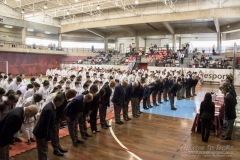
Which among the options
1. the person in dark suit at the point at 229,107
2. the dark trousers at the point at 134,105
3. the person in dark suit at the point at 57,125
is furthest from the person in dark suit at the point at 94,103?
the person in dark suit at the point at 229,107

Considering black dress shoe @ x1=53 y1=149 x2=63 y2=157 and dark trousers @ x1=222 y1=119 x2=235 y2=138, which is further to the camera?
dark trousers @ x1=222 y1=119 x2=235 y2=138

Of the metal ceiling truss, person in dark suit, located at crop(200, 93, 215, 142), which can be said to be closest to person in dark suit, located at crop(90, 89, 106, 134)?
person in dark suit, located at crop(200, 93, 215, 142)

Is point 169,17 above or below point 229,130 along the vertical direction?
above

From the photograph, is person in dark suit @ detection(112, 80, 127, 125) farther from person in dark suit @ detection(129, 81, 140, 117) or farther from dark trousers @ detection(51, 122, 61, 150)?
dark trousers @ detection(51, 122, 61, 150)

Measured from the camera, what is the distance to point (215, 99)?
8656 mm

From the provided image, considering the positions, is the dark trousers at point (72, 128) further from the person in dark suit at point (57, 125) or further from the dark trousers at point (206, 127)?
the dark trousers at point (206, 127)

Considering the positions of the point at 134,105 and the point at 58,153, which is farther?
the point at 134,105

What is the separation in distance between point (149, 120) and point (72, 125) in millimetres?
3804

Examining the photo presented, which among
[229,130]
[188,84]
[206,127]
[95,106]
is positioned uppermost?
[188,84]

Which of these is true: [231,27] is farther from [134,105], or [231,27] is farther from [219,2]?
[134,105]

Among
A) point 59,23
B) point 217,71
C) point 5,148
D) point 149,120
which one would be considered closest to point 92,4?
point 59,23

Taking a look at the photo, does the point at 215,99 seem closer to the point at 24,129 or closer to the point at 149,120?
the point at 149,120

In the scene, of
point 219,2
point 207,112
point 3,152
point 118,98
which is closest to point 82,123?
point 118,98

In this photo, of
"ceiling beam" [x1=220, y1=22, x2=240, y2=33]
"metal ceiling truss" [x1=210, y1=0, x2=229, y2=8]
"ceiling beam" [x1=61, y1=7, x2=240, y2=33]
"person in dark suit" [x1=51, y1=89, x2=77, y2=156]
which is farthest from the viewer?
"ceiling beam" [x1=220, y1=22, x2=240, y2=33]
